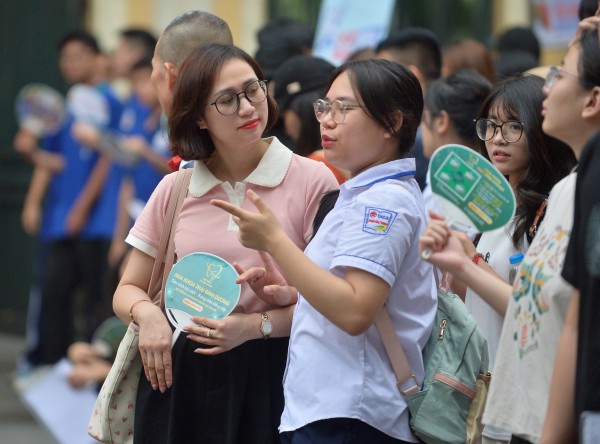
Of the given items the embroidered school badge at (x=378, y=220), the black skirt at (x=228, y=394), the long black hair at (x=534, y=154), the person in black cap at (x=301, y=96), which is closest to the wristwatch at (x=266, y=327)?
the black skirt at (x=228, y=394)

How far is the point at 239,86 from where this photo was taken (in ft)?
12.0

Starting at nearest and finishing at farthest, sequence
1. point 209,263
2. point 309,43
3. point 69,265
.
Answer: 1. point 209,263
2. point 309,43
3. point 69,265

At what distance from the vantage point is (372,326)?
3180mm

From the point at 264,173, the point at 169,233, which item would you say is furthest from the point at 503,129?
the point at 169,233

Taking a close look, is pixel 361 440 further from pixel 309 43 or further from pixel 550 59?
pixel 550 59

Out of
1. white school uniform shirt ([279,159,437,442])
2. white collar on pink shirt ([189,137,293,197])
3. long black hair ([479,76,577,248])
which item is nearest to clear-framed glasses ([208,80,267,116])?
white collar on pink shirt ([189,137,293,197])

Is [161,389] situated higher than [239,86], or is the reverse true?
[239,86]

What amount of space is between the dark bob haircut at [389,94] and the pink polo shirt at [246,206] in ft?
1.32

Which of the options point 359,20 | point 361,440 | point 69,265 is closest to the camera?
point 361,440

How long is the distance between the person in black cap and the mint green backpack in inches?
60.7

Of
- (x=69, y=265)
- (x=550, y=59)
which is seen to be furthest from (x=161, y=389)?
(x=550, y=59)

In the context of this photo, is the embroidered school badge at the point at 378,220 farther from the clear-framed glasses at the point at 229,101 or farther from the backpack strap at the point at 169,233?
the backpack strap at the point at 169,233

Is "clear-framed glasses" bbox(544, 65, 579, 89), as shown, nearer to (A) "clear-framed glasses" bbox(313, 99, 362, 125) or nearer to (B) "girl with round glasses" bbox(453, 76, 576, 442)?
(A) "clear-framed glasses" bbox(313, 99, 362, 125)

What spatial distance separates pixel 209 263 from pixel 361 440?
687 millimetres
